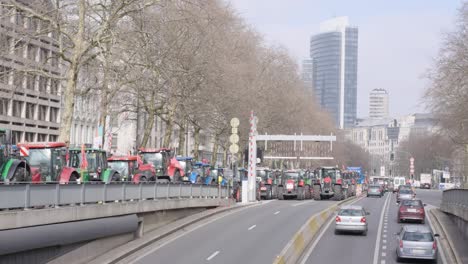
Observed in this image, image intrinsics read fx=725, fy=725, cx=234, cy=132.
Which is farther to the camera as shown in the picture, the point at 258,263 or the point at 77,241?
the point at 258,263

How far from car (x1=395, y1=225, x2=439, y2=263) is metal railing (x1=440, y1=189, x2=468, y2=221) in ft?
23.6

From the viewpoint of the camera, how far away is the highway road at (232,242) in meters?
26.4

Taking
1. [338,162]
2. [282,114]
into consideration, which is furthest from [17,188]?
[338,162]

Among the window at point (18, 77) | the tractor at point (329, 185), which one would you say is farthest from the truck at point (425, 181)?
the window at point (18, 77)

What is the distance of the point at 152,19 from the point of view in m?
39.2

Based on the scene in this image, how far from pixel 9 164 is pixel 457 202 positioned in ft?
92.3

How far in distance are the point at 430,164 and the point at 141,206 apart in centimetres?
13428

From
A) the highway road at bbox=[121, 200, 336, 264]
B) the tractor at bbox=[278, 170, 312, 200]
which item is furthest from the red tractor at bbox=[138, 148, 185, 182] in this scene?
the tractor at bbox=[278, 170, 312, 200]

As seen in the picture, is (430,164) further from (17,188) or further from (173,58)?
(17,188)

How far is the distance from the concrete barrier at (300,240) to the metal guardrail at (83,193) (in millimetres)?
6650

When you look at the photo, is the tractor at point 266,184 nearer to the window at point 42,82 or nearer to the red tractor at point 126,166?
the window at point 42,82

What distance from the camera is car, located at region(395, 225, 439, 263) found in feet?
94.2

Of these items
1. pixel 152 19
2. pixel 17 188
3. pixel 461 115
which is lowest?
pixel 17 188

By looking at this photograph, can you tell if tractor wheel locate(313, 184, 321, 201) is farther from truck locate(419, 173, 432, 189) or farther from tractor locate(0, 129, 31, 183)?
truck locate(419, 173, 432, 189)
